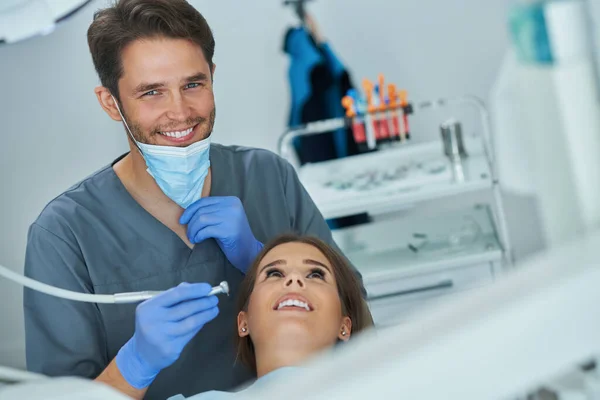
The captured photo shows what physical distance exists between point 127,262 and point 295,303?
29cm

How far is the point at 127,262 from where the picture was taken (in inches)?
48.6

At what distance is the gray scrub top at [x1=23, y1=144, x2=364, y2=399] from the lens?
3.68ft

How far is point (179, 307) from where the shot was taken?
1.00m

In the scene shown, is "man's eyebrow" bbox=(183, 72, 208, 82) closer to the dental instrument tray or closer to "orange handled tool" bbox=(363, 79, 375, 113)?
the dental instrument tray

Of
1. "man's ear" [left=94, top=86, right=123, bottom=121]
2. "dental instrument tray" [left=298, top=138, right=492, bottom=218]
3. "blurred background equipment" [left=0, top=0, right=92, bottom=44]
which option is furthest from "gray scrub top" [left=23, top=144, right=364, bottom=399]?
"dental instrument tray" [left=298, top=138, right=492, bottom=218]

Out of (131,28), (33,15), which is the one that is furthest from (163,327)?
(33,15)

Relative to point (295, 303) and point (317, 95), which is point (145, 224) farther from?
point (317, 95)

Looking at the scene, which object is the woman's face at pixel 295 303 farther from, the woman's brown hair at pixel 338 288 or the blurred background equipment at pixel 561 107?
the blurred background equipment at pixel 561 107

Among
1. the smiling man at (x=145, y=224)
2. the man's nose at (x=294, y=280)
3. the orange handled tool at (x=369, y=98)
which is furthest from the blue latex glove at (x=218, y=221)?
the orange handled tool at (x=369, y=98)

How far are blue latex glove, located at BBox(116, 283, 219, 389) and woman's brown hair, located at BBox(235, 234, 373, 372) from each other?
0.23 m

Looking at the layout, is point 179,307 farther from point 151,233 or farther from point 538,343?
point 538,343

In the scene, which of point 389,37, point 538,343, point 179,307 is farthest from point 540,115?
point 389,37

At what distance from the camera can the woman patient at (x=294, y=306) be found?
1.16 m

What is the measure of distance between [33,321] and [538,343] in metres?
0.89
